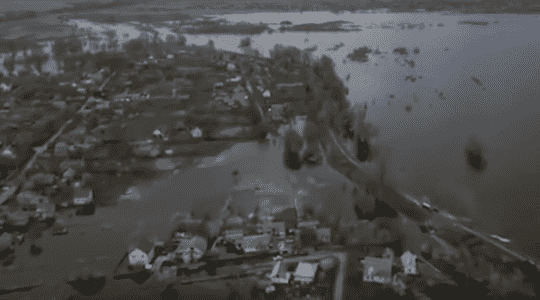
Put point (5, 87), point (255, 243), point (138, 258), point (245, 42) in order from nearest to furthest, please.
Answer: point (138, 258) < point (255, 243) < point (5, 87) < point (245, 42)

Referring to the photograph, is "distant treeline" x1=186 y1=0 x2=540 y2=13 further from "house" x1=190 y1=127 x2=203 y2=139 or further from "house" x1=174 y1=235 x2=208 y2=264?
"house" x1=174 y1=235 x2=208 y2=264

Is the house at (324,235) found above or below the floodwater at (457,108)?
below

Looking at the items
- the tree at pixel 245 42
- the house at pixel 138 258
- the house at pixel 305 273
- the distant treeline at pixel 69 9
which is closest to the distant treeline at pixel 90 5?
the distant treeline at pixel 69 9

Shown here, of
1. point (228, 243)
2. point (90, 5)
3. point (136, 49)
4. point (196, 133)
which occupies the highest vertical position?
point (90, 5)

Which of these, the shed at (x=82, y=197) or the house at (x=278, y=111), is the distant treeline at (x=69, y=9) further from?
the shed at (x=82, y=197)

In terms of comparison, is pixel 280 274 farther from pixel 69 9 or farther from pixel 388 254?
pixel 69 9

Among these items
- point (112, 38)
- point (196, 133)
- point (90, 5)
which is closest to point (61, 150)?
point (196, 133)
